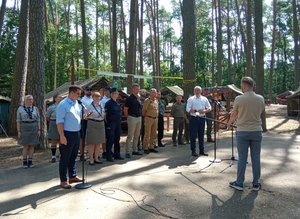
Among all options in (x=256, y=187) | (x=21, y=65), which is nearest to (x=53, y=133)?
(x=256, y=187)

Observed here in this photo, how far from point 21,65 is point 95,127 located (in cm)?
812

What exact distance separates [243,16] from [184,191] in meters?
42.3

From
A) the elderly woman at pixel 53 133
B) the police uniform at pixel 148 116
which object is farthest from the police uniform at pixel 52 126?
the police uniform at pixel 148 116

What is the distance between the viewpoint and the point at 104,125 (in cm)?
847

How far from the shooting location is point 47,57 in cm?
2995

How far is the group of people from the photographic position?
6013mm

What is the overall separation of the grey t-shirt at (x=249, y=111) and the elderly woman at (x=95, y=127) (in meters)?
3.34

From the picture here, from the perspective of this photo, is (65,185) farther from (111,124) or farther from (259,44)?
(259,44)

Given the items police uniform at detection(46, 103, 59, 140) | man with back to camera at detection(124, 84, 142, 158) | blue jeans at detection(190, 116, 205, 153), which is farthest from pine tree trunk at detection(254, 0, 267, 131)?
police uniform at detection(46, 103, 59, 140)

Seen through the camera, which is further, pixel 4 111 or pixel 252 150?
pixel 4 111

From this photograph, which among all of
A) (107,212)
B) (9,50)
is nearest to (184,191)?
(107,212)

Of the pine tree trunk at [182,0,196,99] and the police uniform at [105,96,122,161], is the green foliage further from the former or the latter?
the police uniform at [105,96,122,161]

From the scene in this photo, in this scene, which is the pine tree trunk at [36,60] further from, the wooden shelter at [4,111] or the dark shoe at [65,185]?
the wooden shelter at [4,111]

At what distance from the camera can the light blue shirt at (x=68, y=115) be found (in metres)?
6.06
